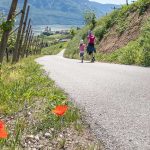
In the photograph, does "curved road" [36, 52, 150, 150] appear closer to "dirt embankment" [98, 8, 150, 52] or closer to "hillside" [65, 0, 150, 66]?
"hillside" [65, 0, 150, 66]

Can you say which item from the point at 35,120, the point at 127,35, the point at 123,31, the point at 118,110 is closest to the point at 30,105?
the point at 35,120

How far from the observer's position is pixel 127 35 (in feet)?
134

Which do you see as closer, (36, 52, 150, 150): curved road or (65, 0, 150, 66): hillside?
(36, 52, 150, 150): curved road

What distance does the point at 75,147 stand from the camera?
5.37 metres

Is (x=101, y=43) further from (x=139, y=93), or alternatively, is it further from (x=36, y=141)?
(x=36, y=141)

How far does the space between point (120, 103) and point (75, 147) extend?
11.1ft

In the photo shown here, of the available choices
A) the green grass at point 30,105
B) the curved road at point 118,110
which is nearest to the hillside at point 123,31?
the curved road at point 118,110

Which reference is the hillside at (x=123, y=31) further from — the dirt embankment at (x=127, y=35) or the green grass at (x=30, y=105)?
the green grass at (x=30, y=105)

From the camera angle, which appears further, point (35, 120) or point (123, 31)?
point (123, 31)

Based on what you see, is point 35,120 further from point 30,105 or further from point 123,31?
point 123,31

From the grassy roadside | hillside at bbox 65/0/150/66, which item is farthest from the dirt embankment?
the grassy roadside

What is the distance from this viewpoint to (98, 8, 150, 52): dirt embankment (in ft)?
130

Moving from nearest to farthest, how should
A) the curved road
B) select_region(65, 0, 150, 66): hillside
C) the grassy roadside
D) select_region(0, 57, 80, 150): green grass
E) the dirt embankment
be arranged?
the grassy roadside → the curved road → select_region(0, 57, 80, 150): green grass → select_region(65, 0, 150, 66): hillside → the dirt embankment

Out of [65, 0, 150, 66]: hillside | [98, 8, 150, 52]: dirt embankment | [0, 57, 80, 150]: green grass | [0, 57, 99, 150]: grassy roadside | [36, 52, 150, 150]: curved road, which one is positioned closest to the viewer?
[0, 57, 99, 150]: grassy roadside
